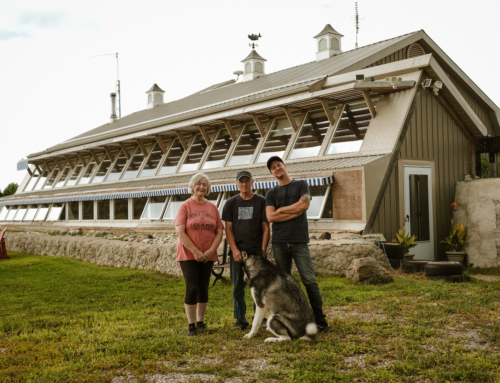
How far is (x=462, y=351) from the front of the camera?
14.9ft

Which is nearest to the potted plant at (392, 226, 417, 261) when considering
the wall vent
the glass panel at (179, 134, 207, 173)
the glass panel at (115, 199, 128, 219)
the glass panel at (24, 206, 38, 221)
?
the wall vent

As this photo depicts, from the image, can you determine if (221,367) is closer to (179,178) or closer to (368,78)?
(368,78)

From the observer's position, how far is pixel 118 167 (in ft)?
73.0

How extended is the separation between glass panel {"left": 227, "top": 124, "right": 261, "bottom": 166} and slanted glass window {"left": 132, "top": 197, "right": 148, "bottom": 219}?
166 inches

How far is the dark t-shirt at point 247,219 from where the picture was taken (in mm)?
5535

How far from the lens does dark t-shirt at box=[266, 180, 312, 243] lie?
552cm

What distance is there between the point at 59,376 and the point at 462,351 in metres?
3.62

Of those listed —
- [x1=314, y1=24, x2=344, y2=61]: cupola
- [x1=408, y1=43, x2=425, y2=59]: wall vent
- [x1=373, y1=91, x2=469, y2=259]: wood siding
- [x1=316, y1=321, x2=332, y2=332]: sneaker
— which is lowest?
[x1=316, y1=321, x2=332, y2=332]: sneaker

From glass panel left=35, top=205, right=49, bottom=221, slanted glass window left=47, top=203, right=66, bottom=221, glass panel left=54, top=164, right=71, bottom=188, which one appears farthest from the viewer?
glass panel left=54, top=164, right=71, bottom=188

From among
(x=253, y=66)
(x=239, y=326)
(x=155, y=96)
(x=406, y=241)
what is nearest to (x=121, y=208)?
(x=253, y=66)

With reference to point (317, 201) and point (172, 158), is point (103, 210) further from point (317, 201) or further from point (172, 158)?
point (317, 201)

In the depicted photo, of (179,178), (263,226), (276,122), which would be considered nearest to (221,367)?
(263,226)

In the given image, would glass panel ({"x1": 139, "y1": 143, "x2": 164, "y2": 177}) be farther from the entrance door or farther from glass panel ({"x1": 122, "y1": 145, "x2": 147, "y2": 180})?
the entrance door

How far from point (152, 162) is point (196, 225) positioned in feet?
49.3
